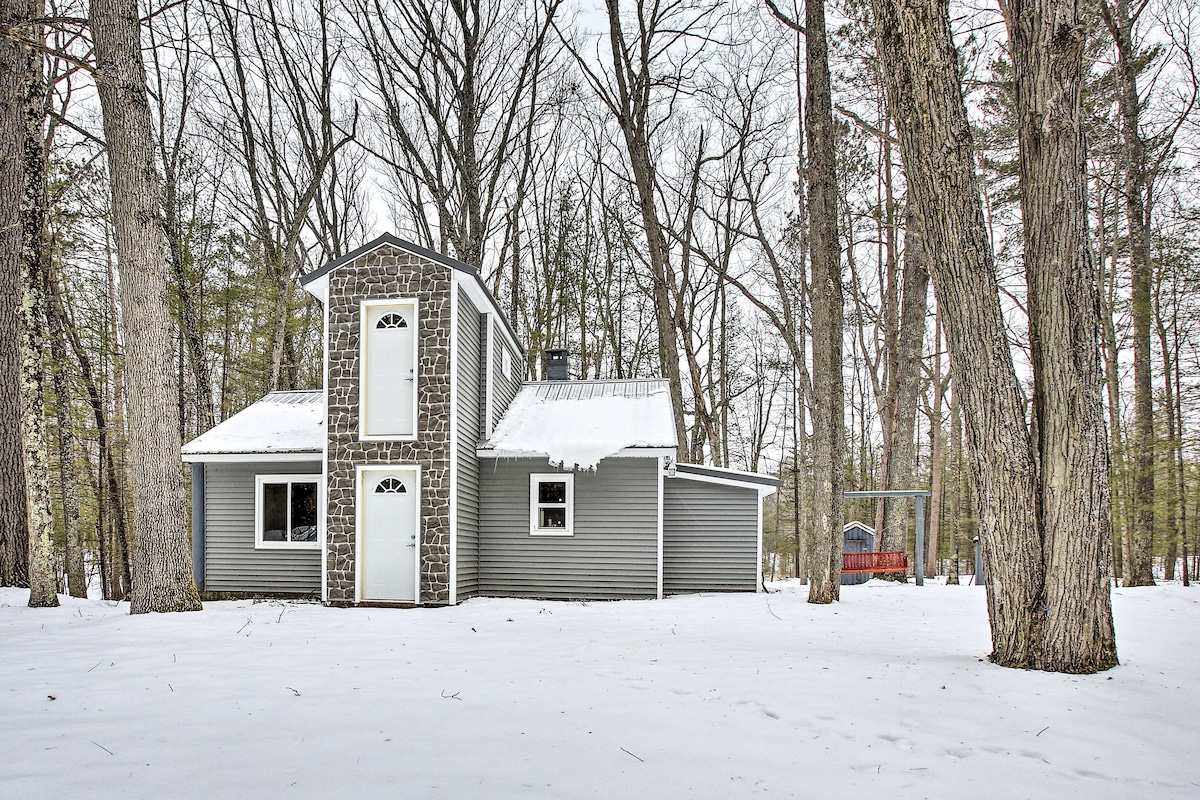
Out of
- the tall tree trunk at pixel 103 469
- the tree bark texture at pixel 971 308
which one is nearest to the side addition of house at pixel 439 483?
the tall tree trunk at pixel 103 469

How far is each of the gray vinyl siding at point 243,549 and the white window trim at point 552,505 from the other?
3.37m

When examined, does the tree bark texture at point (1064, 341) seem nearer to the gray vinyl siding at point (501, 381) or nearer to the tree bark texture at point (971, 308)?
the tree bark texture at point (971, 308)

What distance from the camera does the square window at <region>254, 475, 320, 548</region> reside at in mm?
11227

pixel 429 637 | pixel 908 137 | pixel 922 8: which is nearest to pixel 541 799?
pixel 429 637

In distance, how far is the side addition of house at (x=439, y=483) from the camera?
32.3 feet

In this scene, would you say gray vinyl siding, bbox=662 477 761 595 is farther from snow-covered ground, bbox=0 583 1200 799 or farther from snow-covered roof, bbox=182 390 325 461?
snow-covered roof, bbox=182 390 325 461

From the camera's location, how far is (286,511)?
11.3 m

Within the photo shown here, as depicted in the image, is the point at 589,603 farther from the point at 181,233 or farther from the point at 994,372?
the point at 181,233

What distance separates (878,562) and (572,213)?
1213cm

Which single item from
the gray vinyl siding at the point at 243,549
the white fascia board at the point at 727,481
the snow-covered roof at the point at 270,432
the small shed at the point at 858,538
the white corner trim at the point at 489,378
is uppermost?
the white corner trim at the point at 489,378

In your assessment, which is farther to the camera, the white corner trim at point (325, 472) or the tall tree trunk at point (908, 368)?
the tall tree trunk at point (908, 368)

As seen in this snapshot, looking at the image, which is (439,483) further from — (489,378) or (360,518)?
(489,378)

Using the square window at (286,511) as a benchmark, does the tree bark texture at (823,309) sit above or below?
above

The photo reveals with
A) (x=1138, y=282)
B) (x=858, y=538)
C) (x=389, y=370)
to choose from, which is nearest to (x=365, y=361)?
(x=389, y=370)
